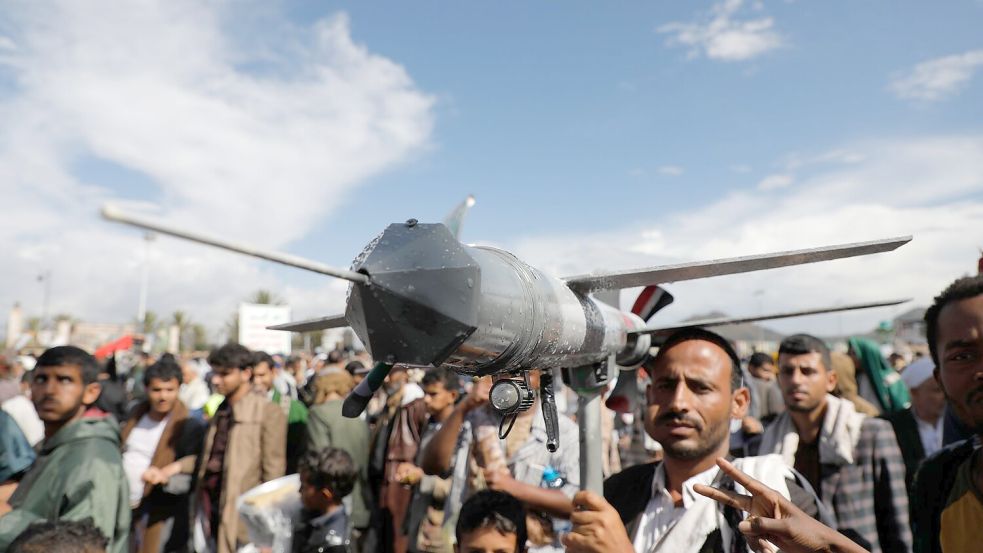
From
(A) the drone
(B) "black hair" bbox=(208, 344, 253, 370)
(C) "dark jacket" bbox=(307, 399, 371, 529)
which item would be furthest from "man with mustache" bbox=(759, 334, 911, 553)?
(B) "black hair" bbox=(208, 344, 253, 370)

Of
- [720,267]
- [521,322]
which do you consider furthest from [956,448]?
[521,322]

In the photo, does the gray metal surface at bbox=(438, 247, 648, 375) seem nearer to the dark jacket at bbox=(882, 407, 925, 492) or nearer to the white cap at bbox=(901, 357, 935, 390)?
the dark jacket at bbox=(882, 407, 925, 492)

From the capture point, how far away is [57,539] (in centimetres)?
276

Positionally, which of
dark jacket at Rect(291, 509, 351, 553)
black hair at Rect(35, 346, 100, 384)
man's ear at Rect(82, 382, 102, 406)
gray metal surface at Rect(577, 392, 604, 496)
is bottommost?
dark jacket at Rect(291, 509, 351, 553)

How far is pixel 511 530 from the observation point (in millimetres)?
3092

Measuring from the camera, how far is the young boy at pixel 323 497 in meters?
4.20

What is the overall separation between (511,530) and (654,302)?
1459 mm

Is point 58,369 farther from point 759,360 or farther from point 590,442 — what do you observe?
point 759,360

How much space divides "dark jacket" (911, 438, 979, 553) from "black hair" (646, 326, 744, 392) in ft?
2.30

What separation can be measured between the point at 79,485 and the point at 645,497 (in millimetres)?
3056

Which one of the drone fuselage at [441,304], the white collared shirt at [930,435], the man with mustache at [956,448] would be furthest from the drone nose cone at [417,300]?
the white collared shirt at [930,435]

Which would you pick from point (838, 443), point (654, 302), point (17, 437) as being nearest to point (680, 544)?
point (654, 302)

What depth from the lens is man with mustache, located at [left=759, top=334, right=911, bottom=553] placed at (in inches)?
130

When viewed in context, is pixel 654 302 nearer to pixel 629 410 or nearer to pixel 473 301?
pixel 629 410
